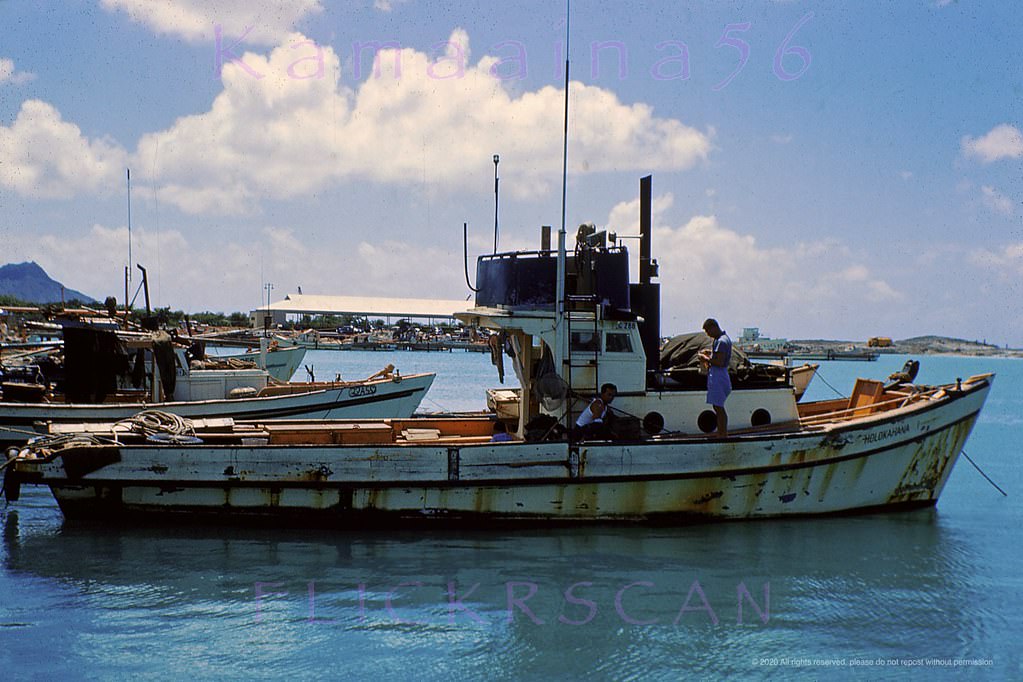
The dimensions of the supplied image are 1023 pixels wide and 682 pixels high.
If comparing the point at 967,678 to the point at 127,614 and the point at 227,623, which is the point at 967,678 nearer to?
the point at 227,623

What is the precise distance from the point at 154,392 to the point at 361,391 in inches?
195

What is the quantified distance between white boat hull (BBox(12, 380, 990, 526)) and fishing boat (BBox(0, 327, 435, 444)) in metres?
7.56

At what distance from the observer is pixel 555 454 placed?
11570 mm

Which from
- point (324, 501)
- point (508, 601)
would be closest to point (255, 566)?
point (324, 501)

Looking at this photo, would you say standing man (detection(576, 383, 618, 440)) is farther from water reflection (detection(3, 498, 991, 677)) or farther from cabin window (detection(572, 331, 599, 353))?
water reflection (detection(3, 498, 991, 677))

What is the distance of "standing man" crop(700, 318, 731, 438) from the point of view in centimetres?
1195

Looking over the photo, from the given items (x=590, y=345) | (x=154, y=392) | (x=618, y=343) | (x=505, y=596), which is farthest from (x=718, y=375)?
(x=154, y=392)

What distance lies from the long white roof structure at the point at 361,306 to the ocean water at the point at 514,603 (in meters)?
71.0

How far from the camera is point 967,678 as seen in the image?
8500 mm

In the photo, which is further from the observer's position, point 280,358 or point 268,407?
point 280,358

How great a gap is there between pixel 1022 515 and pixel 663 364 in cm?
846

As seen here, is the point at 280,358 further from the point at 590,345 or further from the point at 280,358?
the point at 590,345

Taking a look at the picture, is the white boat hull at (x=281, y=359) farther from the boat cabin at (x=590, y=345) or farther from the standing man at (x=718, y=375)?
the standing man at (x=718, y=375)

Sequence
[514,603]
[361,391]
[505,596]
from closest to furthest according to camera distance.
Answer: [514,603] → [505,596] → [361,391]
